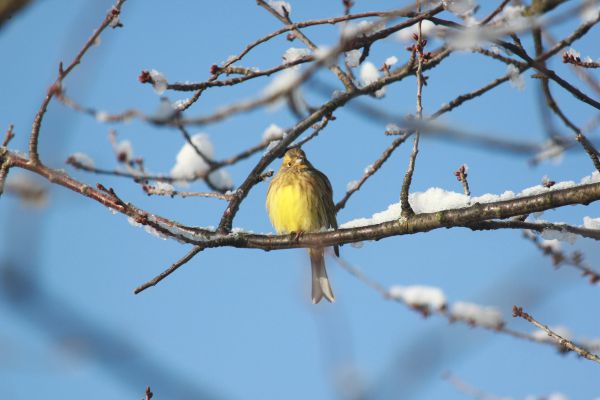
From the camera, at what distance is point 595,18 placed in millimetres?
3406

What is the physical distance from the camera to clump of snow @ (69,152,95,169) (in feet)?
11.7

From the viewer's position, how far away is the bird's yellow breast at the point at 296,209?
7.29 metres

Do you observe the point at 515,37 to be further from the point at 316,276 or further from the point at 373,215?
the point at 316,276

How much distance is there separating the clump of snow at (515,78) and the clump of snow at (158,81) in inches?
77.7

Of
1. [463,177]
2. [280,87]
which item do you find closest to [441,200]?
[463,177]

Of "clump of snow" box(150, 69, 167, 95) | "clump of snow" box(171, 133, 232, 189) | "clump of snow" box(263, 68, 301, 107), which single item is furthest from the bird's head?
"clump of snow" box(263, 68, 301, 107)

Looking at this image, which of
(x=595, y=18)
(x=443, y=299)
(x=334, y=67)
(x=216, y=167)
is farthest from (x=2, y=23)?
(x=334, y=67)

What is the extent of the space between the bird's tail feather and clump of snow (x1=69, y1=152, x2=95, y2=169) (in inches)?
143

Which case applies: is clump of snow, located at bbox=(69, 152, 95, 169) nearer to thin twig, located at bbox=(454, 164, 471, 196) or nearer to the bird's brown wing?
thin twig, located at bbox=(454, 164, 471, 196)

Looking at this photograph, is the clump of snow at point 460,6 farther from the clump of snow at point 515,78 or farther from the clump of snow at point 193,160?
the clump of snow at point 193,160

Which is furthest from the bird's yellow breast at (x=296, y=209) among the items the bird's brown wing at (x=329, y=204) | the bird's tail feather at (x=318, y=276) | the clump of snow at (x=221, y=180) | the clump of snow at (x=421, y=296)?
the clump of snow at (x=421, y=296)

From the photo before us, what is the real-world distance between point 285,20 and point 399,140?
1186 mm

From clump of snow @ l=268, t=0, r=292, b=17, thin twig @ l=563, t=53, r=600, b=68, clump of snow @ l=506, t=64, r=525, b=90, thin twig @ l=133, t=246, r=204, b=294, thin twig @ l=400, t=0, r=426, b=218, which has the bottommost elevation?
thin twig @ l=133, t=246, r=204, b=294

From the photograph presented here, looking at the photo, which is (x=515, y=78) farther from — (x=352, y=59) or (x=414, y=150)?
(x=352, y=59)
